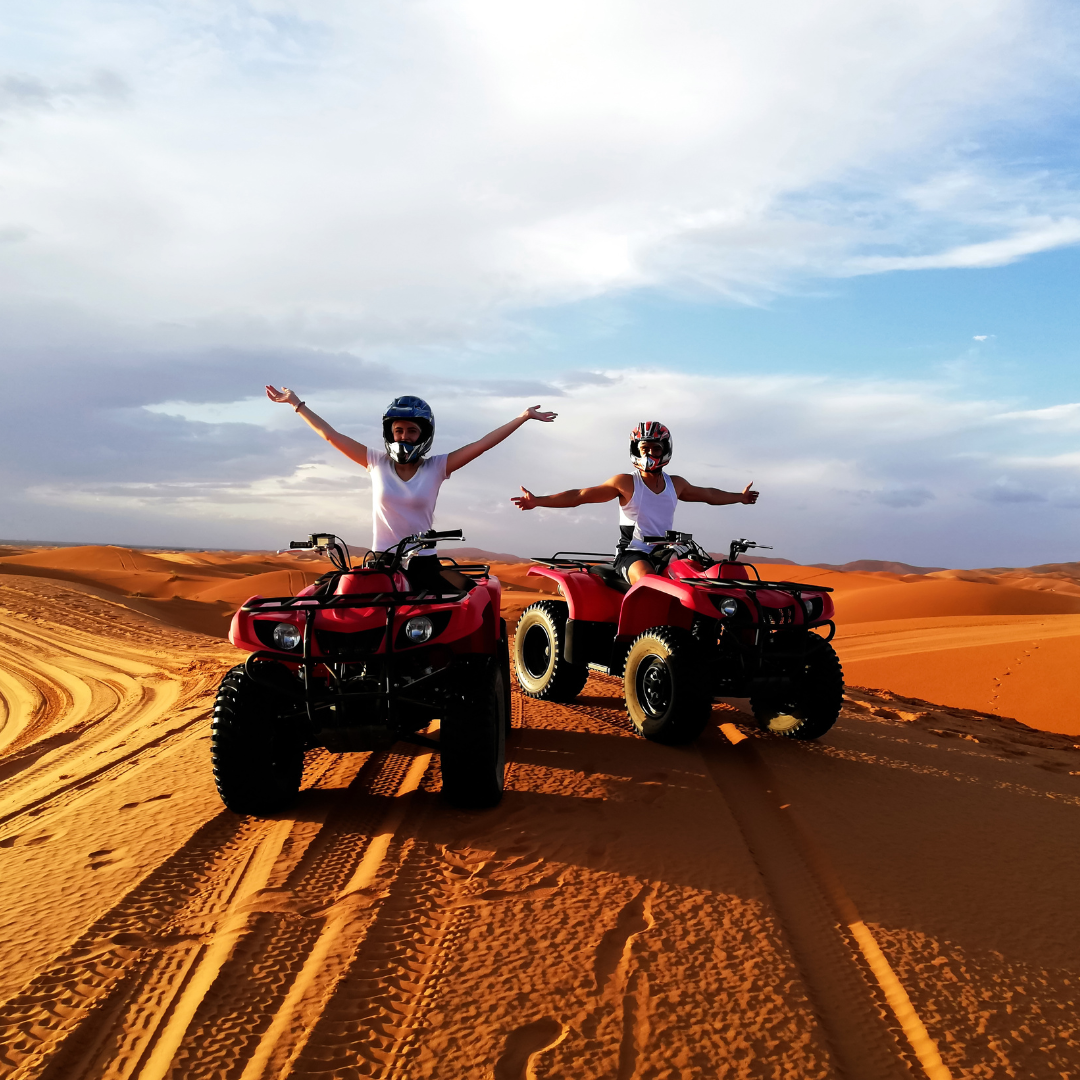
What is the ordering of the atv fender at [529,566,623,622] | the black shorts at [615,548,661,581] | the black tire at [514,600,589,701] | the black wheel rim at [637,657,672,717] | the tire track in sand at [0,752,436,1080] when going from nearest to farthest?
the tire track in sand at [0,752,436,1080] < the black wheel rim at [637,657,672,717] < the black shorts at [615,548,661,581] < the atv fender at [529,566,623,622] < the black tire at [514,600,589,701]

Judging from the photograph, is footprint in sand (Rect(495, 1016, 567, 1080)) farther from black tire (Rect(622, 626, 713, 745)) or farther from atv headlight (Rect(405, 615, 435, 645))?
black tire (Rect(622, 626, 713, 745))

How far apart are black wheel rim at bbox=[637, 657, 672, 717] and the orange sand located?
29 cm

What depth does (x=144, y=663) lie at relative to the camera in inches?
464

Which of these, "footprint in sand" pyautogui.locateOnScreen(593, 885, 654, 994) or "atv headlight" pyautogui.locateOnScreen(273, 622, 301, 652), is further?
"atv headlight" pyautogui.locateOnScreen(273, 622, 301, 652)

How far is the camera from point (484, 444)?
548 centimetres

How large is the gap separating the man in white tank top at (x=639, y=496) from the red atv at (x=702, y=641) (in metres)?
0.27

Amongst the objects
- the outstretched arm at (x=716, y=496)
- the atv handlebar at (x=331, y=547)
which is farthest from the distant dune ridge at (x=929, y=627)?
the outstretched arm at (x=716, y=496)

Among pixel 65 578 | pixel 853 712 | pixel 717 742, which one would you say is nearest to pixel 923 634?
pixel 853 712

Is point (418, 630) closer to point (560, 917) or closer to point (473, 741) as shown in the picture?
point (473, 741)

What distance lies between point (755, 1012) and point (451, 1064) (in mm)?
1015

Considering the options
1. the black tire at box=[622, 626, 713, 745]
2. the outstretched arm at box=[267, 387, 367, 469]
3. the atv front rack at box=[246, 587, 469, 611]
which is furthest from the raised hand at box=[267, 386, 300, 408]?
the black tire at box=[622, 626, 713, 745]

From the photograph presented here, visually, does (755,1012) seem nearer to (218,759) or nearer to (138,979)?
(138,979)

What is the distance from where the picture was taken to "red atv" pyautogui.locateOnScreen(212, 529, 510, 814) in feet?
13.2

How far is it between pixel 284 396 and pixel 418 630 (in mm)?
2358
